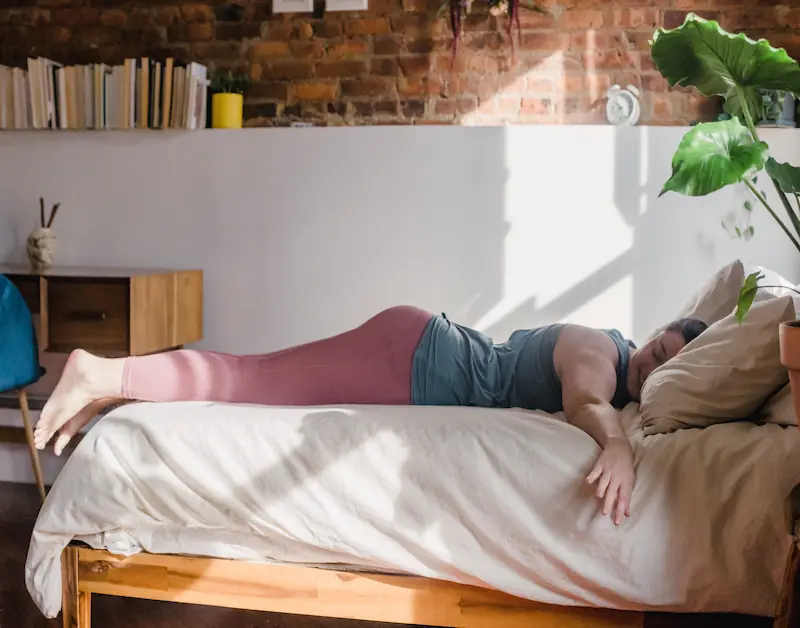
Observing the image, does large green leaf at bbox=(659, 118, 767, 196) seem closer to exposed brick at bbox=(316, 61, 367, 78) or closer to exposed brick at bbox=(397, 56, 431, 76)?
exposed brick at bbox=(397, 56, 431, 76)

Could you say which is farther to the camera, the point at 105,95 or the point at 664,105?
the point at 105,95

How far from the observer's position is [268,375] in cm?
205

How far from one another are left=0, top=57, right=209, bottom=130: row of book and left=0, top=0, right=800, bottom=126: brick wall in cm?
19

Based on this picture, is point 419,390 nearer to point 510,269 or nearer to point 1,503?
point 510,269

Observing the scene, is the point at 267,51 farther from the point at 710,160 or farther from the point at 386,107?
the point at 710,160

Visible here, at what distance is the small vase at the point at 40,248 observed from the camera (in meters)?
3.09

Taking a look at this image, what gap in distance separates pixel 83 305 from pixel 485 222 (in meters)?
1.48

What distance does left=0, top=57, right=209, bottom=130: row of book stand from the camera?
123 inches

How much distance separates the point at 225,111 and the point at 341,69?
0.49m

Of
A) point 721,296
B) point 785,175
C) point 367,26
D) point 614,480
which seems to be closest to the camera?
point 785,175

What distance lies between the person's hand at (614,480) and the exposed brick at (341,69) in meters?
2.12

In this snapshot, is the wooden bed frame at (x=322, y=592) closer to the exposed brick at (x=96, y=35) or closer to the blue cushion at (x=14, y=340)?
the blue cushion at (x=14, y=340)

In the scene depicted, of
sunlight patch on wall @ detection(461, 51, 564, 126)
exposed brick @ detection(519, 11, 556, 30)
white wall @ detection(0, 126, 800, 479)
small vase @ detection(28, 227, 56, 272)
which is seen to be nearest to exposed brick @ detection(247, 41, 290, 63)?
white wall @ detection(0, 126, 800, 479)

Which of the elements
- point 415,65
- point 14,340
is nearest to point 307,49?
point 415,65
